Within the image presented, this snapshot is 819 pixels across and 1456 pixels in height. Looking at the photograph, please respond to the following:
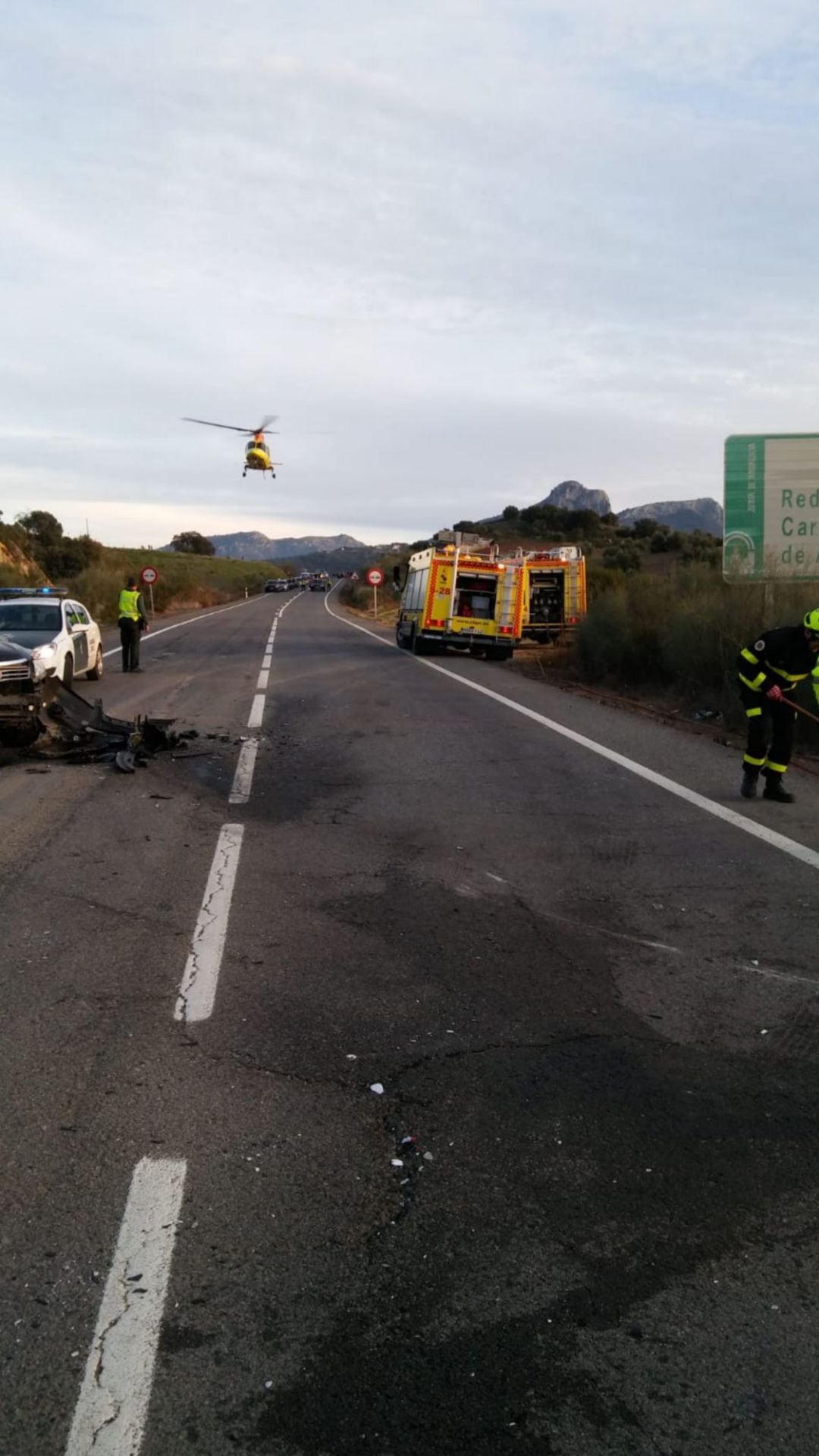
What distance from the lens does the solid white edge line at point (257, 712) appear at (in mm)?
14453

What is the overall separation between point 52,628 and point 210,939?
11187 mm

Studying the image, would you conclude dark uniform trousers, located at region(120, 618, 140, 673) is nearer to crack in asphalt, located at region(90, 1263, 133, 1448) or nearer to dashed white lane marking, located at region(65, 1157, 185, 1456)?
dashed white lane marking, located at region(65, 1157, 185, 1456)

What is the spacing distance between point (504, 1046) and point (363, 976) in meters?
0.99

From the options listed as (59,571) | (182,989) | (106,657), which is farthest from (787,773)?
(59,571)

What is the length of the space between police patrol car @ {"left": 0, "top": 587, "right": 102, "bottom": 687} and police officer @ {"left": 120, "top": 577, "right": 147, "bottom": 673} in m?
2.70

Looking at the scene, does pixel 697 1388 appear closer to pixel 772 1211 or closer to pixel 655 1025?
pixel 772 1211

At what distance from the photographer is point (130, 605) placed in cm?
2130

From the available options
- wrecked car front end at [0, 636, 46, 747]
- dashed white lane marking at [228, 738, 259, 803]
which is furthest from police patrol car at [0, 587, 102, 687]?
dashed white lane marking at [228, 738, 259, 803]

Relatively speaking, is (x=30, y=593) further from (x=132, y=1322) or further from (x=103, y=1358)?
(x=103, y=1358)

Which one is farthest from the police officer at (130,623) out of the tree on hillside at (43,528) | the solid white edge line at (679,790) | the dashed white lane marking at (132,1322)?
the tree on hillside at (43,528)

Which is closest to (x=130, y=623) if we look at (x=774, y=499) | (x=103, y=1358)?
(x=774, y=499)

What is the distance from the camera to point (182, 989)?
5258mm

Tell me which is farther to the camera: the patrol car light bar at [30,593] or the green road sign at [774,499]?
the green road sign at [774,499]

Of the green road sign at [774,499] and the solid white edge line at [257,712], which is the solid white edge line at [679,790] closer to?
the solid white edge line at [257,712]
